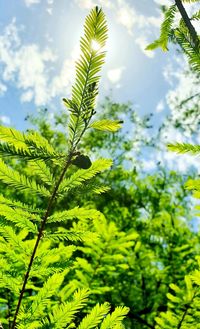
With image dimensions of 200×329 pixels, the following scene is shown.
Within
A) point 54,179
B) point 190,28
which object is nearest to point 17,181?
point 54,179

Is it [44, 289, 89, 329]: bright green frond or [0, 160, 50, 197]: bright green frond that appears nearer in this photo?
[0, 160, 50, 197]: bright green frond

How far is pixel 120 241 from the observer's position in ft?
13.6

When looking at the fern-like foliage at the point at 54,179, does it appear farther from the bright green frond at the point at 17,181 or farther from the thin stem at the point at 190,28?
the thin stem at the point at 190,28

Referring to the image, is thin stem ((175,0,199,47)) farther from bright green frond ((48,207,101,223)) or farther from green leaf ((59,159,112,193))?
bright green frond ((48,207,101,223))

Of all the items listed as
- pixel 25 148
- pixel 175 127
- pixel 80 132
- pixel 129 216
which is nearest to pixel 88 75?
pixel 80 132

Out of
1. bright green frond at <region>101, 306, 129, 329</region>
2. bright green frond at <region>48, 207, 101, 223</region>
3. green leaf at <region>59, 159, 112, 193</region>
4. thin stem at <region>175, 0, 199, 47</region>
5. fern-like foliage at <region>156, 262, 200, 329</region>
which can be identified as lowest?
fern-like foliage at <region>156, 262, 200, 329</region>

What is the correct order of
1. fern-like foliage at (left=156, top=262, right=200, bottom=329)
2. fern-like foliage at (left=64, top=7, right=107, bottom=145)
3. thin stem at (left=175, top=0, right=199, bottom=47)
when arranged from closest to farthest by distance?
fern-like foliage at (left=64, top=7, right=107, bottom=145)
thin stem at (left=175, top=0, right=199, bottom=47)
fern-like foliage at (left=156, top=262, right=200, bottom=329)

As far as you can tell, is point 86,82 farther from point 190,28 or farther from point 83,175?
point 190,28

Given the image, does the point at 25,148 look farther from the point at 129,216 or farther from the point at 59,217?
the point at 129,216

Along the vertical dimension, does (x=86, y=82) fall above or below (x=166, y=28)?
below

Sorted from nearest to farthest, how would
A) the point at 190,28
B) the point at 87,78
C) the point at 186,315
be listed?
the point at 87,78 < the point at 190,28 < the point at 186,315

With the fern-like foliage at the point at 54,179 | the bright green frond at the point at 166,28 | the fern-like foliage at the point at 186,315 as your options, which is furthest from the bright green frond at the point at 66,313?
the bright green frond at the point at 166,28

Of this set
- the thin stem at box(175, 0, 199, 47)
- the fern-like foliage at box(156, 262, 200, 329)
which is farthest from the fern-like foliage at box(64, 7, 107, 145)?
the fern-like foliage at box(156, 262, 200, 329)

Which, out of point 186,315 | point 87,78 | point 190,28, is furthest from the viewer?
point 186,315
